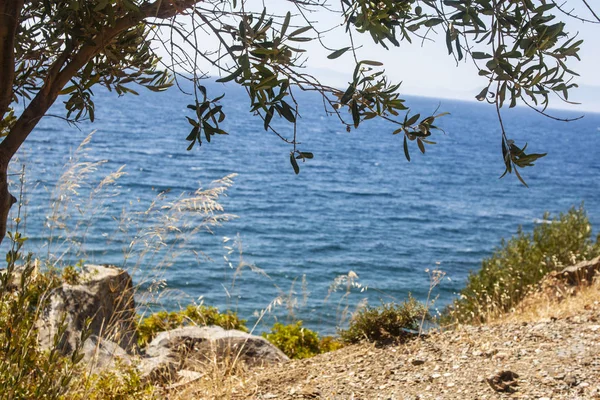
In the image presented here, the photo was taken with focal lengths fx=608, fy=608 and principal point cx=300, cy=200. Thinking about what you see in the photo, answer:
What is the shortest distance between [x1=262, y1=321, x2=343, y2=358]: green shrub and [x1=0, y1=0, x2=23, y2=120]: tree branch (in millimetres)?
4835

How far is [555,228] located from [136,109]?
7661 cm

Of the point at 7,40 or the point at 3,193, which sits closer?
the point at 7,40

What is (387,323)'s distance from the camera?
5.17 meters

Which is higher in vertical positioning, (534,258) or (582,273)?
(582,273)

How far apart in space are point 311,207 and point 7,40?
32.0 meters

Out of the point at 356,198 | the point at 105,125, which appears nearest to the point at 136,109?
the point at 105,125

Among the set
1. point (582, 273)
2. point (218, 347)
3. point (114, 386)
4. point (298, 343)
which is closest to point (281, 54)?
point (114, 386)

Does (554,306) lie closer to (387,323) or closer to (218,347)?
(387,323)

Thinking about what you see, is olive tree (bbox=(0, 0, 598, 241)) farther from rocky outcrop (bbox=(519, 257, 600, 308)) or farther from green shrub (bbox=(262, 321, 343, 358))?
rocky outcrop (bbox=(519, 257, 600, 308))

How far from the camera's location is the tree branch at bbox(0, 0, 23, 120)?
2281 mm

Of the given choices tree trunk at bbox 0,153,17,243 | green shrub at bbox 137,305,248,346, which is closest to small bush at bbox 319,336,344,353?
green shrub at bbox 137,305,248,346

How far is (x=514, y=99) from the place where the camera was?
219cm

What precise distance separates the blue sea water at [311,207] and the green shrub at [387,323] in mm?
498

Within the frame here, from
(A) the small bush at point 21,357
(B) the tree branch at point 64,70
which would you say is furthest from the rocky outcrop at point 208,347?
(B) the tree branch at point 64,70
